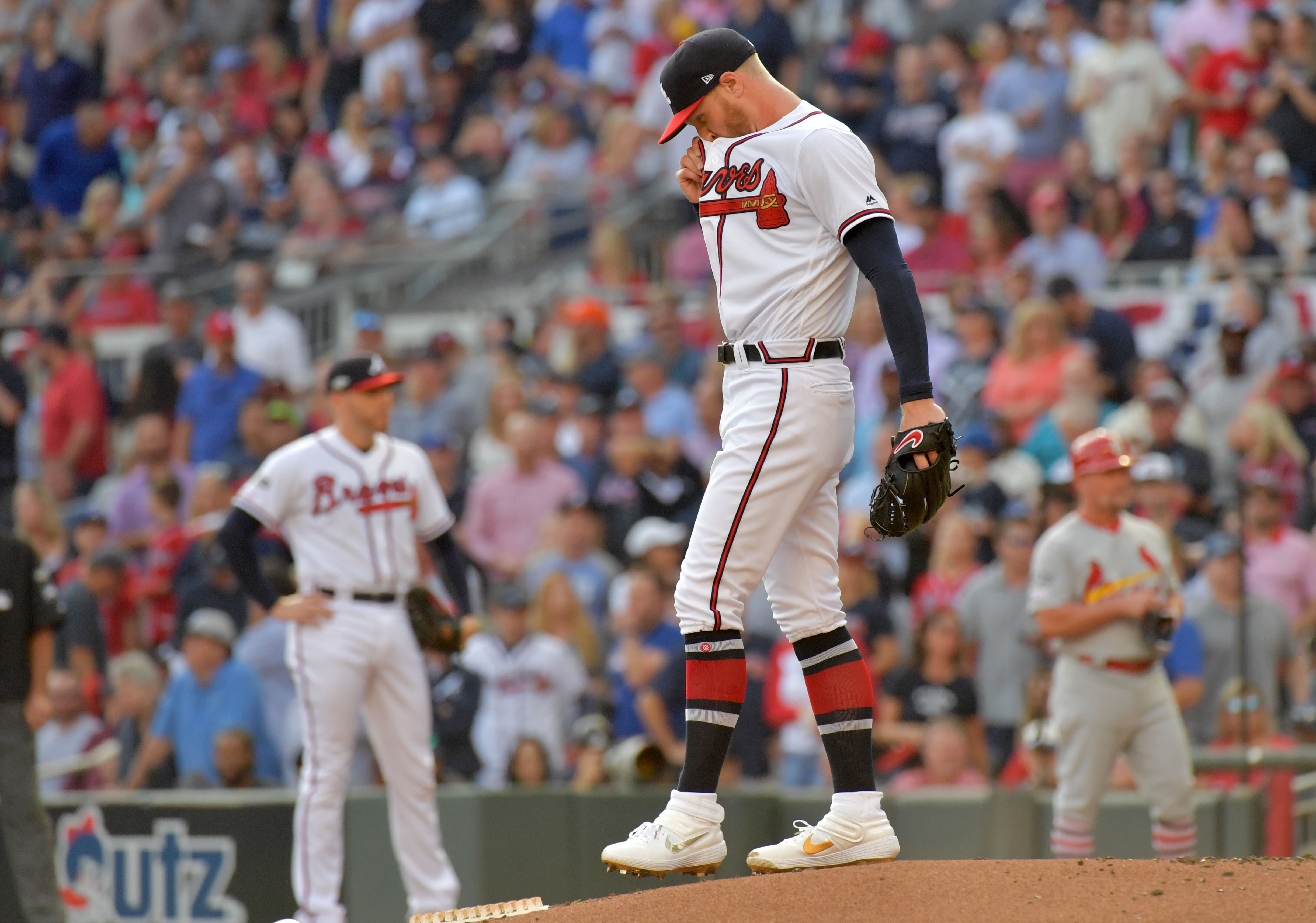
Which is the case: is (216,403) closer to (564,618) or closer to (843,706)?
(564,618)

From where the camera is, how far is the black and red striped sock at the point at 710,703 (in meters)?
4.76

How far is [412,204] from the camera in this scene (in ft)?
52.5

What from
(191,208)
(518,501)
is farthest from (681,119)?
(191,208)

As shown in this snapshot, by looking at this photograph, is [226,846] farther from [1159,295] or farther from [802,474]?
[1159,295]

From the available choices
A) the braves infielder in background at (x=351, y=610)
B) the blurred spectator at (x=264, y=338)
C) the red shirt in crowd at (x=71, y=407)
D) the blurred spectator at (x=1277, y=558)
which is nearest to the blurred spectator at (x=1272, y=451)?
the blurred spectator at (x=1277, y=558)

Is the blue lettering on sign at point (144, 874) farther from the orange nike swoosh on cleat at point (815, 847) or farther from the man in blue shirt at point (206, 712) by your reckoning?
the orange nike swoosh on cleat at point (815, 847)

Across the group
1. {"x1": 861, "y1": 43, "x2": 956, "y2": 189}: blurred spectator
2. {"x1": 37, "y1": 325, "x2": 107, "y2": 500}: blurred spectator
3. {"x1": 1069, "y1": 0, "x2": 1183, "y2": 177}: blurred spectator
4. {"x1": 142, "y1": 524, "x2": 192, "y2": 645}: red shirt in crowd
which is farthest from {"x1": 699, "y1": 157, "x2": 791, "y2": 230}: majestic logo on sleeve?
{"x1": 37, "y1": 325, "x2": 107, "y2": 500}: blurred spectator

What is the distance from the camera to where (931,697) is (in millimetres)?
8961

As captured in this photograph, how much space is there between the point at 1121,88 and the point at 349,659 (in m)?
8.08

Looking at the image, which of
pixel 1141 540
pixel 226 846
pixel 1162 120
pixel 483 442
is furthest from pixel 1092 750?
pixel 1162 120

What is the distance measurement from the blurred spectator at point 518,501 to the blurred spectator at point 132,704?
2159 millimetres

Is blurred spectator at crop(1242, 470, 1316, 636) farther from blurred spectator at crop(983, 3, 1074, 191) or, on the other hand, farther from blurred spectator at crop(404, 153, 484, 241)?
blurred spectator at crop(404, 153, 484, 241)

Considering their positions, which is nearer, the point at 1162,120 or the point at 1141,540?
the point at 1141,540

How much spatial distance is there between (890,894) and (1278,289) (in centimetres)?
723
